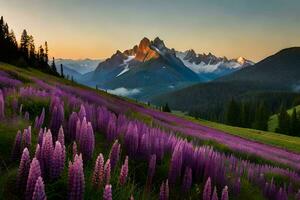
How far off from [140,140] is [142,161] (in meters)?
0.32

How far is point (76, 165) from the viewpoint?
3.17m

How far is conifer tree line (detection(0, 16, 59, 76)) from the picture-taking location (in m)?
109

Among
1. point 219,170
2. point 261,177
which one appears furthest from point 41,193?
point 261,177

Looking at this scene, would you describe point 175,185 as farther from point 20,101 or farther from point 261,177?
point 20,101

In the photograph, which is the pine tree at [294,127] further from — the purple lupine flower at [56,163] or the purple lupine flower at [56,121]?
the purple lupine flower at [56,163]

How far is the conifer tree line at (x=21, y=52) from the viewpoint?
108625mm

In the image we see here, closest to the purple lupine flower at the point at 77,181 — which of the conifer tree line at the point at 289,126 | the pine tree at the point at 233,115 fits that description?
the conifer tree line at the point at 289,126

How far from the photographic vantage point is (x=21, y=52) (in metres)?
123

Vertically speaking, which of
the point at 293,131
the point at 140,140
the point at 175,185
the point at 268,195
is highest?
the point at 140,140

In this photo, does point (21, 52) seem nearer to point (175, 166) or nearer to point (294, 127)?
point (294, 127)

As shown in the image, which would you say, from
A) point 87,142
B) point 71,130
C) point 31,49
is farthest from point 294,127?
point 87,142

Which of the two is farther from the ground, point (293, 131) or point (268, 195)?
point (268, 195)

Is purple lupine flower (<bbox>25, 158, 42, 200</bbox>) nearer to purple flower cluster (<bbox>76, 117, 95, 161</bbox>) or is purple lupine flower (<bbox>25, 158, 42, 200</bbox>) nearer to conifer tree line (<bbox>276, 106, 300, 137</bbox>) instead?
purple flower cluster (<bbox>76, 117, 95, 161</bbox>)

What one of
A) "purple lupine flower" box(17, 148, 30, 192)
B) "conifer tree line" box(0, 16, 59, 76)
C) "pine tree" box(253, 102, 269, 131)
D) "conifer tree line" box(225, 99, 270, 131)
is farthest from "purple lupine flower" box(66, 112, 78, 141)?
"conifer tree line" box(225, 99, 270, 131)
